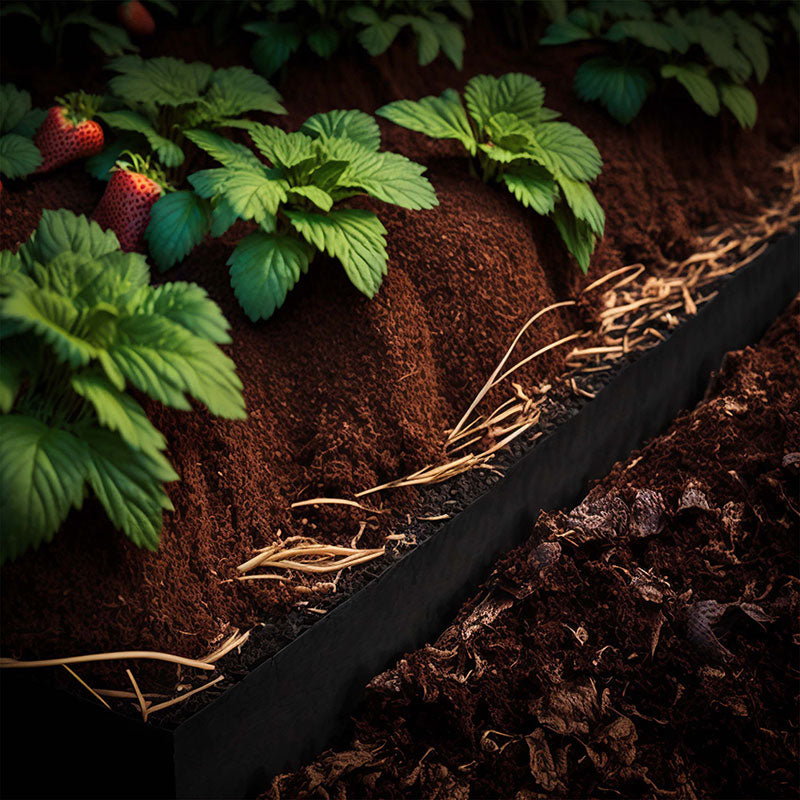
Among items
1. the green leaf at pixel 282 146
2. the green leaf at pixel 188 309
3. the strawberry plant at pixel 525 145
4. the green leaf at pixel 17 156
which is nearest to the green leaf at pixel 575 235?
the strawberry plant at pixel 525 145

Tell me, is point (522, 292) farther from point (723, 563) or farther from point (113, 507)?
point (113, 507)

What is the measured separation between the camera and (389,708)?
1.59 metres

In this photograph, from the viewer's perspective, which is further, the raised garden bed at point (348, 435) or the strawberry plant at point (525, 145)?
the strawberry plant at point (525, 145)

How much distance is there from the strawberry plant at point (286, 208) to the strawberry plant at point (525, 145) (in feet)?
0.83

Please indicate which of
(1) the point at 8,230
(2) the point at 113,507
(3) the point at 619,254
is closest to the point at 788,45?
(3) the point at 619,254

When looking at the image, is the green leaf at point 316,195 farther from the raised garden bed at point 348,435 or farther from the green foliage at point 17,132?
the green foliage at point 17,132

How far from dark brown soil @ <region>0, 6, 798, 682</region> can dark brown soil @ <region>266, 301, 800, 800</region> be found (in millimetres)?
272

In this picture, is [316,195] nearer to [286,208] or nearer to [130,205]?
[286,208]

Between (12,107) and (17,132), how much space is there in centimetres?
5


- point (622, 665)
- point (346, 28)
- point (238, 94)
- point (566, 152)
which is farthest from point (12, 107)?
point (622, 665)

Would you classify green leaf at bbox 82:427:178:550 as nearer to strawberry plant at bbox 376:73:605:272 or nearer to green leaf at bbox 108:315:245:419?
green leaf at bbox 108:315:245:419

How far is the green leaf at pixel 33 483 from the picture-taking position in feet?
4.00

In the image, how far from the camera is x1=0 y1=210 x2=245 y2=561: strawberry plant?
1.24 meters

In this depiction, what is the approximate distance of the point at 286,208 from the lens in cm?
182
